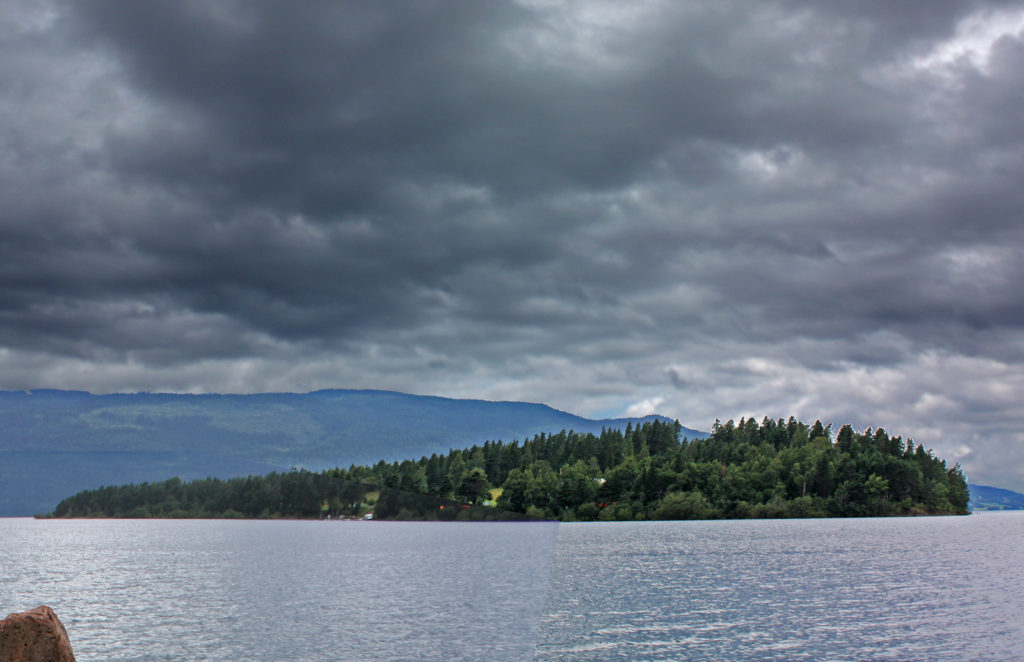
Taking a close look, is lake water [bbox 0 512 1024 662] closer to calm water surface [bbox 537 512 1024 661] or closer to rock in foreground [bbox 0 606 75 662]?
calm water surface [bbox 537 512 1024 661]

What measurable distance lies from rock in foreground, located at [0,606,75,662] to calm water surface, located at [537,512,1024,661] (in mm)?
28423

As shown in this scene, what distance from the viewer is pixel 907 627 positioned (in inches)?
2394

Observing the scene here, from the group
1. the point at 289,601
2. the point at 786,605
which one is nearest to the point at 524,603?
the point at 289,601

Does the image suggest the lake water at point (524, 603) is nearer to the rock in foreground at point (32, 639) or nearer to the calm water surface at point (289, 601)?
the calm water surface at point (289, 601)

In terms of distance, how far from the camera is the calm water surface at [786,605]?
5194 centimetres

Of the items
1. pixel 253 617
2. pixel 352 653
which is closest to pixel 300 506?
pixel 253 617

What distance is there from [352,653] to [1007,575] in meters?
94.6

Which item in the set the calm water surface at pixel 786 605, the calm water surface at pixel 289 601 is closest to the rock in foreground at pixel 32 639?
the calm water surface at pixel 289 601

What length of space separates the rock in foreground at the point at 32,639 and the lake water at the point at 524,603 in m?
18.3

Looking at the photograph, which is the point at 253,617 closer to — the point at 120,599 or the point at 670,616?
the point at 120,599

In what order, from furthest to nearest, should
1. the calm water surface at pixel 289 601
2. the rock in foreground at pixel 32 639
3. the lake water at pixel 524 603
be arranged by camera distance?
1. the lake water at pixel 524 603
2. the calm water surface at pixel 289 601
3. the rock in foreground at pixel 32 639

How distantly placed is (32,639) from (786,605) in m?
63.8

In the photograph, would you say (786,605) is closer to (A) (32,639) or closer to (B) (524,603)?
(B) (524,603)

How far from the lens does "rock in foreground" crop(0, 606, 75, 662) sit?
2730 cm
